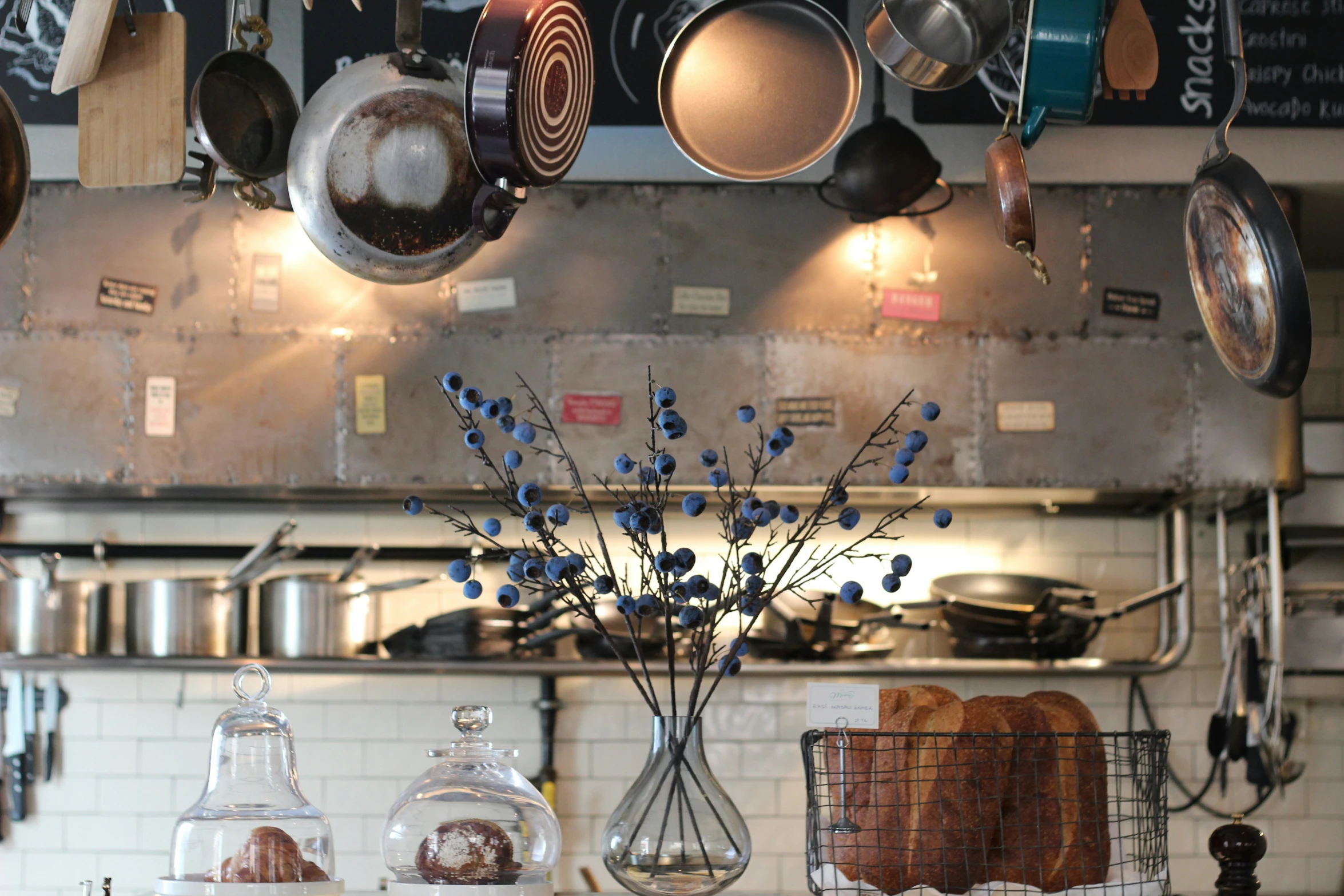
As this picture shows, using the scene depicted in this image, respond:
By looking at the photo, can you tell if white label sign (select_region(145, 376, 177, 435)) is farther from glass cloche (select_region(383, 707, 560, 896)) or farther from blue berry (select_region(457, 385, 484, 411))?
glass cloche (select_region(383, 707, 560, 896))

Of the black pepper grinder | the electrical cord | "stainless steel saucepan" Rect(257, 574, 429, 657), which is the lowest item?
the electrical cord

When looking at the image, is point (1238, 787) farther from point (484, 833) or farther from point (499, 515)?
point (484, 833)

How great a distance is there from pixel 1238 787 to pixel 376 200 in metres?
2.97

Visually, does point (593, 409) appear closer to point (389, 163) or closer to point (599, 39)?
point (599, 39)

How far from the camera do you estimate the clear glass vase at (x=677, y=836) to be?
1566 mm

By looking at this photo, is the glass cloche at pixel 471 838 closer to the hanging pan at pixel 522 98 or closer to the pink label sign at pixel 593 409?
the hanging pan at pixel 522 98

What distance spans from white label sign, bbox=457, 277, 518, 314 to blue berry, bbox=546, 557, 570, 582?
202cm

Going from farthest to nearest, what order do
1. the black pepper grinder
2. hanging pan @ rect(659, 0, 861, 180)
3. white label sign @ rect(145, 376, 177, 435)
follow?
1. white label sign @ rect(145, 376, 177, 435)
2. hanging pan @ rect(659, 0, 861, 180)
3. the black pepper grinder

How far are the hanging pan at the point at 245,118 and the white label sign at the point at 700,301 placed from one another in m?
1.38

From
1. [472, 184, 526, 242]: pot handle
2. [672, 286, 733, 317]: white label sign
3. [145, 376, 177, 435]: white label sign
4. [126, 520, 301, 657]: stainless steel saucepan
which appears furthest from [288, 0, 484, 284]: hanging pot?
[126, 520, 301, 657]: stainless steel saucepan

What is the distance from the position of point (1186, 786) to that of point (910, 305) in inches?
61.6

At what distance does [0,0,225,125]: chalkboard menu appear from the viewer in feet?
11.7

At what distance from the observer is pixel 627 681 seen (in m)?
3.85

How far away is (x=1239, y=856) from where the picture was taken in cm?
174
